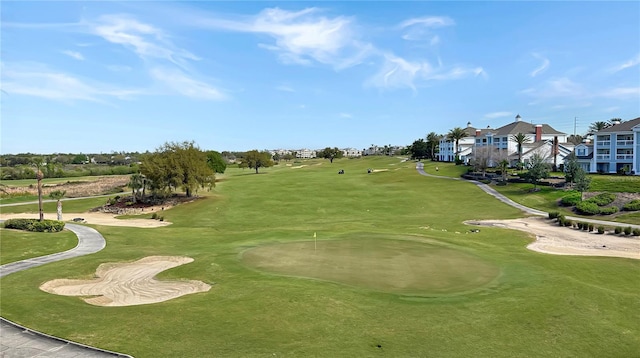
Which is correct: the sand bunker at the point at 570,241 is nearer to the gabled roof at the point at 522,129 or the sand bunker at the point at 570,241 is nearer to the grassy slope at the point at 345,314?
the grassy slope at the point at 345,314

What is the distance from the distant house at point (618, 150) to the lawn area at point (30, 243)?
9358 cm

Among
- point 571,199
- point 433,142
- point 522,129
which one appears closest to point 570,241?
point 571,199

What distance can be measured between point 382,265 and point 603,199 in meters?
49.1

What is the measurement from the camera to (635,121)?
277ft

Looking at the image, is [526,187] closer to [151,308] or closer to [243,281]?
[243,281]

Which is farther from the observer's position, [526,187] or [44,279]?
[526,187]

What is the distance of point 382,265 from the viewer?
27.6 m

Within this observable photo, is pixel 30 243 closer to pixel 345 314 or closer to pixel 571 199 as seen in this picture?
pixel 345 314

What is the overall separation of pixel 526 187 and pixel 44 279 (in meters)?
74.5

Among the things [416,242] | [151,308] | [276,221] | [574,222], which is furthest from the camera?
[276,221]

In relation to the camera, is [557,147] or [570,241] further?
[557,147]

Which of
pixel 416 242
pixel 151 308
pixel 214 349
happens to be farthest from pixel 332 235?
pixel 214 349

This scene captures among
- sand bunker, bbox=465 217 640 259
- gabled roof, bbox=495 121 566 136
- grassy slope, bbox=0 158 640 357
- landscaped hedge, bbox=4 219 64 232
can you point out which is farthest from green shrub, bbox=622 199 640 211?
landscaped hedge, bbox=4 219 64 232

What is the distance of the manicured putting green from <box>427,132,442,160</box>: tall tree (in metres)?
140
